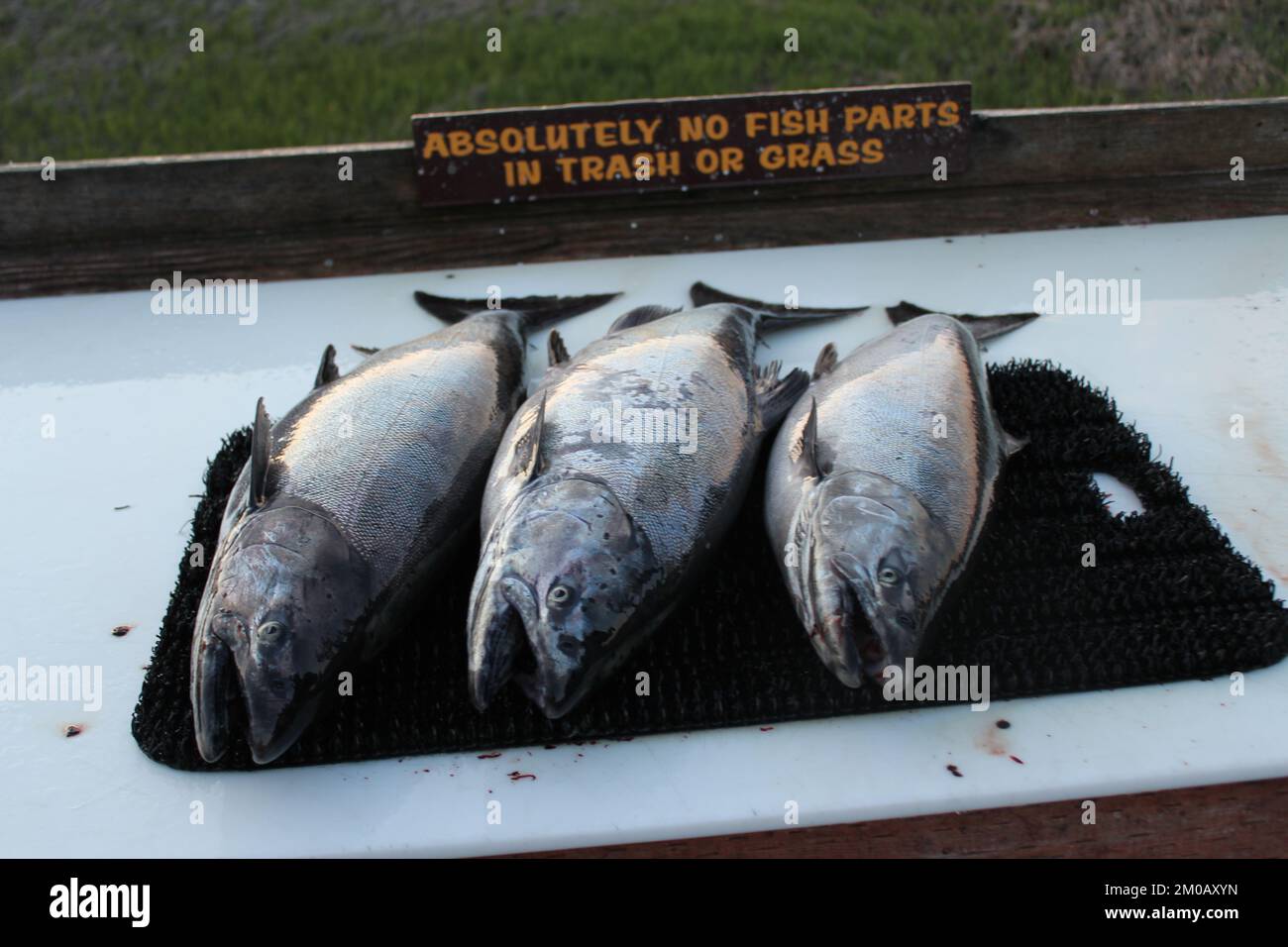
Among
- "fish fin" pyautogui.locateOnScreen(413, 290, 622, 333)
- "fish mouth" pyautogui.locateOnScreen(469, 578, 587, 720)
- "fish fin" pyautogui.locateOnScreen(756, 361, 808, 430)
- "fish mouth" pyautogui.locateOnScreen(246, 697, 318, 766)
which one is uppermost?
"fish fin" pyautogui.locateOnScreen(413, 290, 622, 333)

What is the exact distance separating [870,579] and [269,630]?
1.31 meters

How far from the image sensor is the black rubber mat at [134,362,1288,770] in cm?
240

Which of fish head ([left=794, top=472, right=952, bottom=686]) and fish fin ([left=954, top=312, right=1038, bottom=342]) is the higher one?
fish fin ([left=954, top=312, right=1038, bottom=342])

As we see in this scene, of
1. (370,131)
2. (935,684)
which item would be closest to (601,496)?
(935,684)

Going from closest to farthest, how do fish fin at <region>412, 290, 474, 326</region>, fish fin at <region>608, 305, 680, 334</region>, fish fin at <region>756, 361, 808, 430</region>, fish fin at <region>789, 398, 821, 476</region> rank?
fish fin at <region>789, 398, 821, 476</region> < fish fin at <region>756, 361, 808, 430</region> < fish fin at <region>608, 305, 680, 334</region> < fish fin at <region>412, 290, 474, 326</region>

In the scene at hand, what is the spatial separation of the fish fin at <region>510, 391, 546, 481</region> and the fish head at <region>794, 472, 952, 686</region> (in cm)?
67

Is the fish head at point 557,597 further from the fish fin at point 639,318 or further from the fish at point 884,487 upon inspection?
the fish fin at point 639,318

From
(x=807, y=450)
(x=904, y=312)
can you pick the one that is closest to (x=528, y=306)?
(x=904, y=312)

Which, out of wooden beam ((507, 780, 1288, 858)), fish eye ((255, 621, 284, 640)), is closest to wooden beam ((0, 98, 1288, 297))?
fish eye ((255, 621, 284, 640))

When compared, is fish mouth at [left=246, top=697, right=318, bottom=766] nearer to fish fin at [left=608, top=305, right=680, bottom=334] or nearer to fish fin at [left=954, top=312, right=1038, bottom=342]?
fish fin at [left=608, top=305, right=680, bottom=334]

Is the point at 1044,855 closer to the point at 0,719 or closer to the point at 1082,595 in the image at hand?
the point at 1082,595

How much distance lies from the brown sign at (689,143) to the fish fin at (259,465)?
195cm

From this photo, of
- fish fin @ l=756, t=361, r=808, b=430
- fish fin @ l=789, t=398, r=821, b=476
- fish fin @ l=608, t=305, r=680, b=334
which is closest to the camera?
fish fin @ l=789, t=398, r=821, b=476

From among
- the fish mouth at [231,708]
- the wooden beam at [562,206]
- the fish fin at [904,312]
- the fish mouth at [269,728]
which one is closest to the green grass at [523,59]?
the wooden beam at [562,206]
